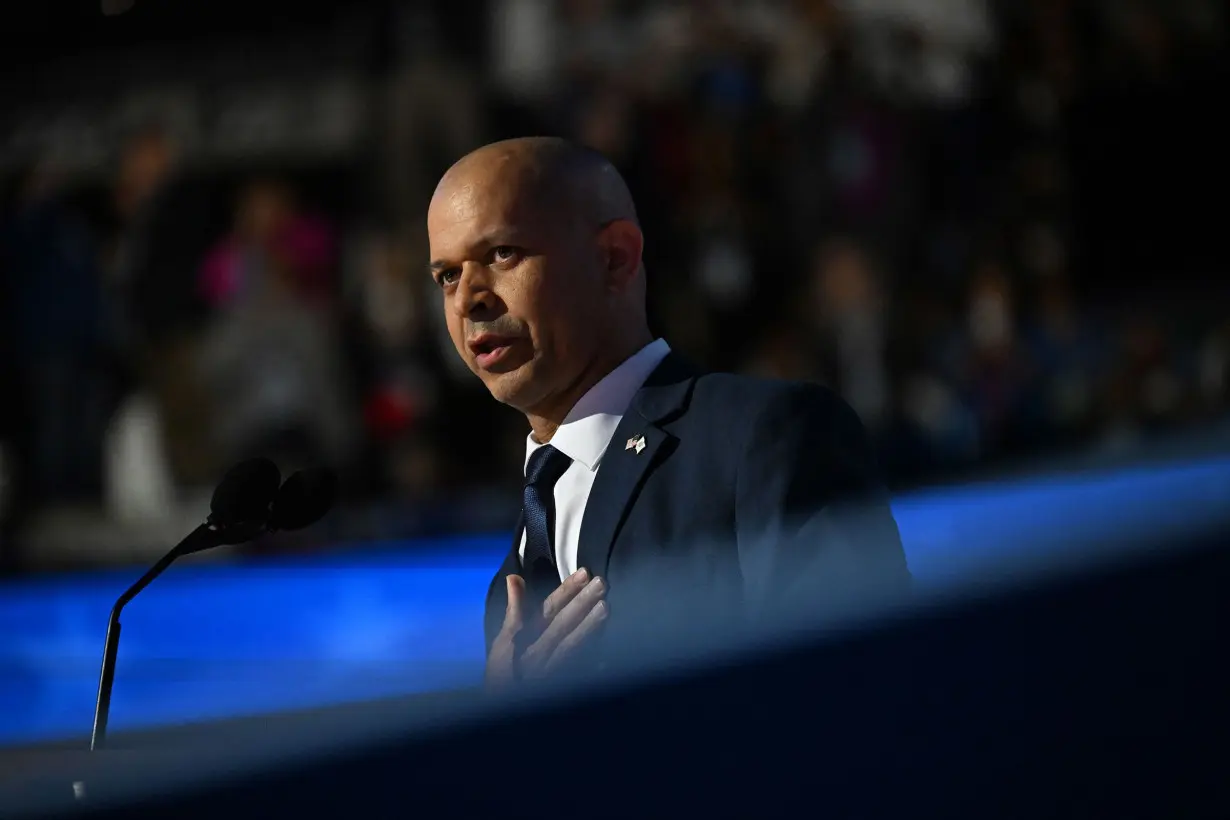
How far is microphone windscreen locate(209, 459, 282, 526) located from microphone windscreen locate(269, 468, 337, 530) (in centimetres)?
1

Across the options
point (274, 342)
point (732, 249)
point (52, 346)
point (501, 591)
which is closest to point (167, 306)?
point (52, 346)

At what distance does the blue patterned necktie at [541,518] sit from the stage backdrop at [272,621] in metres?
1.85

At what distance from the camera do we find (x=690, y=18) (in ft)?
21.2

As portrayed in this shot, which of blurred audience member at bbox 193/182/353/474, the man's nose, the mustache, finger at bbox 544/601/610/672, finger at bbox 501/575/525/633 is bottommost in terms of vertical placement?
finger at bbox 544/601/610/672

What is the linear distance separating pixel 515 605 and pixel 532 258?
0.30 metres

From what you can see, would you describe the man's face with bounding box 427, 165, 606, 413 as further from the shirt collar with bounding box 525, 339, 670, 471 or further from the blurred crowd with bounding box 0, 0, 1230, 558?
the blurred crowd with bounding box 0, 0, 1230, 558

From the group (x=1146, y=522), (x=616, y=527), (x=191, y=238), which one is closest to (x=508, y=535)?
(x=191, y=238)

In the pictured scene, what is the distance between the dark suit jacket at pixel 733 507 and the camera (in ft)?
4.16

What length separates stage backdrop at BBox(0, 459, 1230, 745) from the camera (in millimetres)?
3469

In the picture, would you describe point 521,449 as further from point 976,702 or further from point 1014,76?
point 976,702

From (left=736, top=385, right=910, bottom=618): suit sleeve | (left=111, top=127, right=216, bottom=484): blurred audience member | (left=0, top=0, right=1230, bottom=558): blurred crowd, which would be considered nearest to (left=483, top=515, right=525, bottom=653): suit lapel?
(left=736, top=385, right=910, bottom=618): suit sleeve

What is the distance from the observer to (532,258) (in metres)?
1.36

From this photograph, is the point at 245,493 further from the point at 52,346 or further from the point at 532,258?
the point at 52,346

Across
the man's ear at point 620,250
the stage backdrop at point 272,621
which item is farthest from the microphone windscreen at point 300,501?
the stage backdrop at point 272,621
